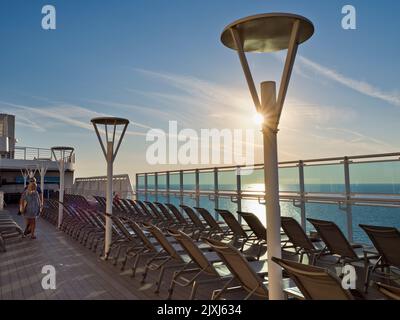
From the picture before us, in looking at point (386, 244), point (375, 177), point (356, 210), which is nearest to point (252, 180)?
point (356, 210)

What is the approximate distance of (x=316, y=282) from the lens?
2162 millimetres

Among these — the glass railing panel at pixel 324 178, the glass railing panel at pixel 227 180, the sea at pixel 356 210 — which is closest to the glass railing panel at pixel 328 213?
the sea at pixel 356 210

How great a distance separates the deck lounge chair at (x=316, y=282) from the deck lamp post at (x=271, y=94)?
0.59ft

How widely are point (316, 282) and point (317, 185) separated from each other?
14.7 feet

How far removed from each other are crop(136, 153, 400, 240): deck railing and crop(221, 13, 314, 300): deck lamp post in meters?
3.37

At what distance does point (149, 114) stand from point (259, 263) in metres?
12.3

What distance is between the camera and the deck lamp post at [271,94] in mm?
2355

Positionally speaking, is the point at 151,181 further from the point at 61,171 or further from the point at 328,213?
the point at 328,213

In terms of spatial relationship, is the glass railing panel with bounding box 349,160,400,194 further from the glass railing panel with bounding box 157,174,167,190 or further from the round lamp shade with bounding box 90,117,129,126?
the glass railing panel with bounding box 157,174,167,190

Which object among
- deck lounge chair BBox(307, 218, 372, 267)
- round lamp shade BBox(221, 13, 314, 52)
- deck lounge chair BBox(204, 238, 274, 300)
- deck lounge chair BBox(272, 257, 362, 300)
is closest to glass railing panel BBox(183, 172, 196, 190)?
deck lounge chair BBox(307, 218, 372, 267)
